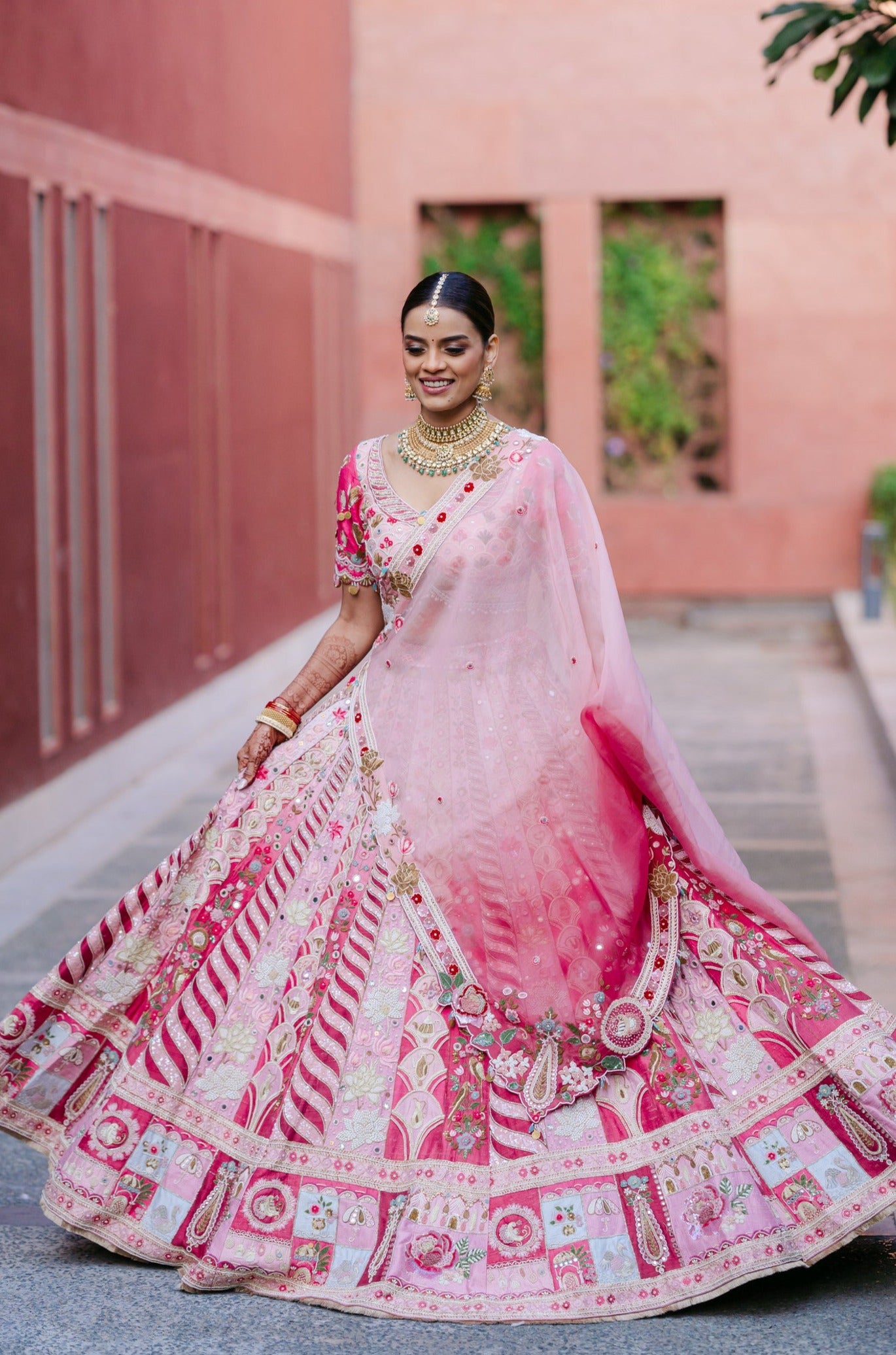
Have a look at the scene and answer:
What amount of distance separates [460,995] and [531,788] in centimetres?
41

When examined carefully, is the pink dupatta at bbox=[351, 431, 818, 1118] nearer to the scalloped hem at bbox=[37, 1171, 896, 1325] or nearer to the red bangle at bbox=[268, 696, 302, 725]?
the red bangle at bbox=[268, 696, 302, 725]

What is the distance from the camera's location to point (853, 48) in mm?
5680

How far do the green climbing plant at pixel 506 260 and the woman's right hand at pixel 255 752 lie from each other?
445 inches

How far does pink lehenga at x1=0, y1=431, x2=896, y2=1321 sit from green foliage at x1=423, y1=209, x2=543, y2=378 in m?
11.3

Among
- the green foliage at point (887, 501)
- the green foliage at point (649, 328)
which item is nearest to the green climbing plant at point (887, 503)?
the green foliage at point (887, 501)

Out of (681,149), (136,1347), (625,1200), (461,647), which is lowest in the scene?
(136,1347)

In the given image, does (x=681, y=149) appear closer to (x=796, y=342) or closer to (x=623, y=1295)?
(x=796, y=342)

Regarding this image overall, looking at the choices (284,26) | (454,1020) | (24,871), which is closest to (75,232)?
(24,871)

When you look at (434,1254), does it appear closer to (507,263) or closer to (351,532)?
(351,532)

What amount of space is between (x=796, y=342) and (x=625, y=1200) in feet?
39.1

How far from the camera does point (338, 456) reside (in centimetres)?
1438

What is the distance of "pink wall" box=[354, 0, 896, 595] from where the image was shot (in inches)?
566

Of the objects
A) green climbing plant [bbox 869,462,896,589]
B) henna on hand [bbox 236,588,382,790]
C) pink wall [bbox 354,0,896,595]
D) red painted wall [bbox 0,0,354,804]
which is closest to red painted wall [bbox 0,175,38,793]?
red painted wall [bbox 0,0,354,804]

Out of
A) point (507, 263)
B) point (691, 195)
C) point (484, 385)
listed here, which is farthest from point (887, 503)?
point (484, 385)
